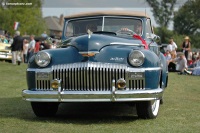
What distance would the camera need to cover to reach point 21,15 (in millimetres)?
54594

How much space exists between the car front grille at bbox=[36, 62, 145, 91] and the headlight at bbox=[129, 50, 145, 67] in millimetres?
139

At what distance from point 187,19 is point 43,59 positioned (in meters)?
59.4

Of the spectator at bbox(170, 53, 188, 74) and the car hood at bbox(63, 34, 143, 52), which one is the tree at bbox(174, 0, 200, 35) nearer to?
the spectator at bbox(170, 53, 188, 74)

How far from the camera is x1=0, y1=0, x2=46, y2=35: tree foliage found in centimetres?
5378

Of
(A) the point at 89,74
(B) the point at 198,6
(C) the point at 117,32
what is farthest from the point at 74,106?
(B) the point at 198,6

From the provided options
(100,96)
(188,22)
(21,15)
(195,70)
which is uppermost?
(21,15)

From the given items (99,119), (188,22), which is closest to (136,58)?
(99,119)

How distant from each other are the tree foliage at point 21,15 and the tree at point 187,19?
1937 cm

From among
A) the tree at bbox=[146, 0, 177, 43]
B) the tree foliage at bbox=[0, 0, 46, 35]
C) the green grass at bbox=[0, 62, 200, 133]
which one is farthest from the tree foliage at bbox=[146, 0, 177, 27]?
the green grass at bbox=[0, 62, 200, 133]

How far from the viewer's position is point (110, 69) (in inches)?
243

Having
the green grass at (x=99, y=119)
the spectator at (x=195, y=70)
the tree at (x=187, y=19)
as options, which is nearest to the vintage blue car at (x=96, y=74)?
the green grass at (x=99, y=119)

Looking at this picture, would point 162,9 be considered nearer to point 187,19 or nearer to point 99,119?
point 187,19

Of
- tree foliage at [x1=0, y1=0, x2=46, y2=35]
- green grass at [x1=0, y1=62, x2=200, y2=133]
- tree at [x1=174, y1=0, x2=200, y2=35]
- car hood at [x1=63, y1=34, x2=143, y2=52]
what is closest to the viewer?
green grass at [x1=0, y1=62, x2=200, y2=133]

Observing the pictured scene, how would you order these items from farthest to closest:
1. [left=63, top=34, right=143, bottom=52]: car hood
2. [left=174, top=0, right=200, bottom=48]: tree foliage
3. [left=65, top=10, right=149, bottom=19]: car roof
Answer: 1. [left=174, top=0, right=200, bottom=48]: tree foliage
2. [left=65, top=10, right=149, bottom=19]: car roof
3. [left=63, top=34, right=143, bottom=52]: car hood
